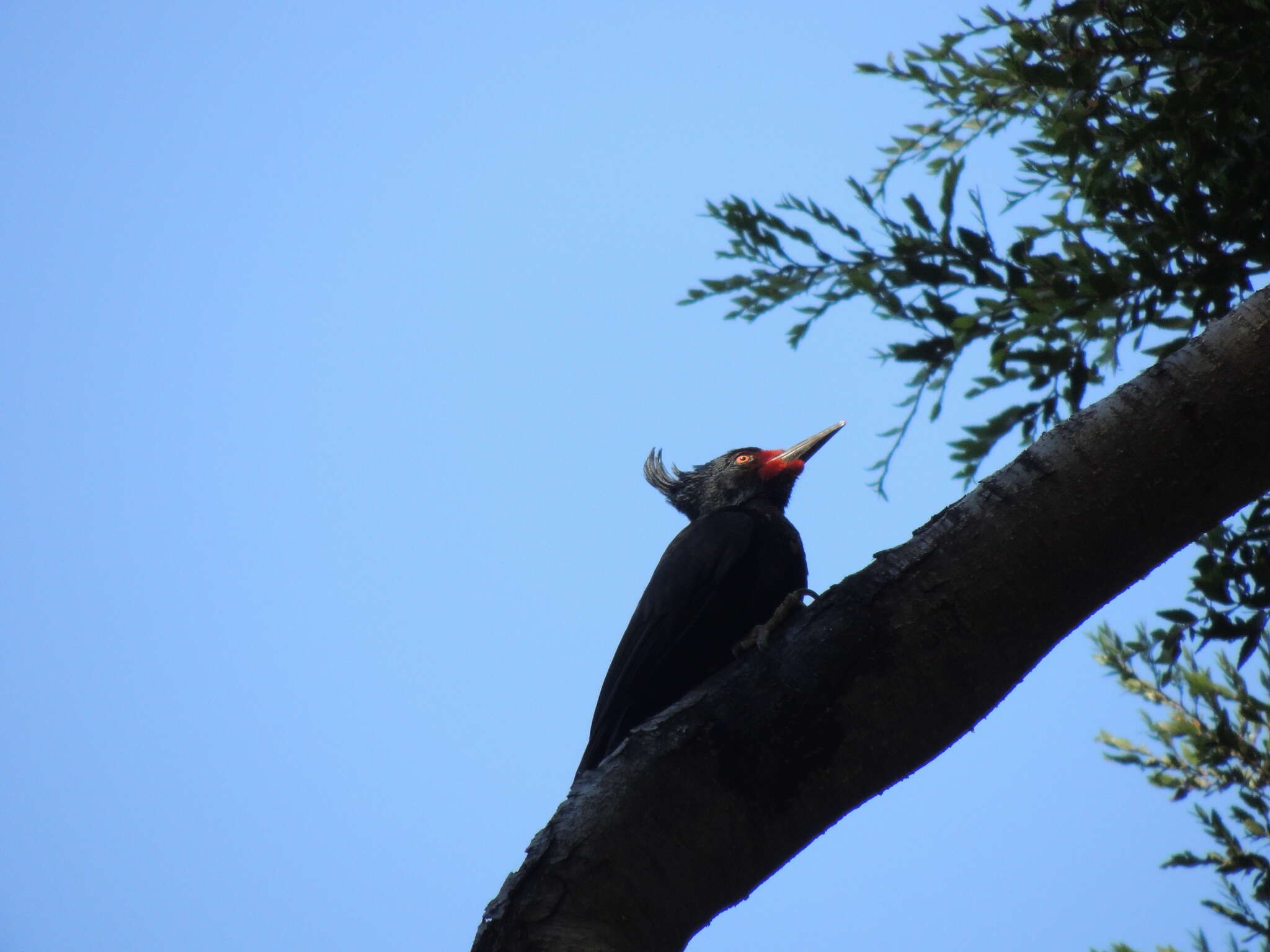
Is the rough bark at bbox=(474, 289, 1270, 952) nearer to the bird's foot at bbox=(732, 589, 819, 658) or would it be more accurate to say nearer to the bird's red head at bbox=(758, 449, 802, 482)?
the bird's foot at bbox=(732, 589, 819, 658)

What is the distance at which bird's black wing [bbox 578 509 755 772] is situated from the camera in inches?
122

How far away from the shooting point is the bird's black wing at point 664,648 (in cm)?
311

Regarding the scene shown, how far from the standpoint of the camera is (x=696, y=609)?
3.21 meters

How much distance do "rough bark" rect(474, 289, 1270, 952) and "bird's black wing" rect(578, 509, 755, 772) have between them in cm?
140

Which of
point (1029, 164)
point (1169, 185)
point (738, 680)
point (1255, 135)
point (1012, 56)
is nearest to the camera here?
point (738, 680)

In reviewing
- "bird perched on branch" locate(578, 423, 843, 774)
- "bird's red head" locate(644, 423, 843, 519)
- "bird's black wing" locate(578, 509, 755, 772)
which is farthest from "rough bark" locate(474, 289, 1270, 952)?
"bird's red head" locate(644, 423, 843, 519)

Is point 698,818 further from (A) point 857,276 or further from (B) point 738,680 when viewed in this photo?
(A) point 857,276

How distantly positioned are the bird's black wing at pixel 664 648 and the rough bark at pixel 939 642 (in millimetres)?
1402

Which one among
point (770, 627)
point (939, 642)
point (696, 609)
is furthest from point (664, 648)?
point (939, 642)

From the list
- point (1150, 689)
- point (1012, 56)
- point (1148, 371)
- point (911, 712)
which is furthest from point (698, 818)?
point (1150, 689)

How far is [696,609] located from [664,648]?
0.16 metres

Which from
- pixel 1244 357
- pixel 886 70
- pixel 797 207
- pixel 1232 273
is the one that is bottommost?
pixel 1244 357

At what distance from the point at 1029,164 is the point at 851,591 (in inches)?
74.0

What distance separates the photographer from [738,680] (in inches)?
69.2
